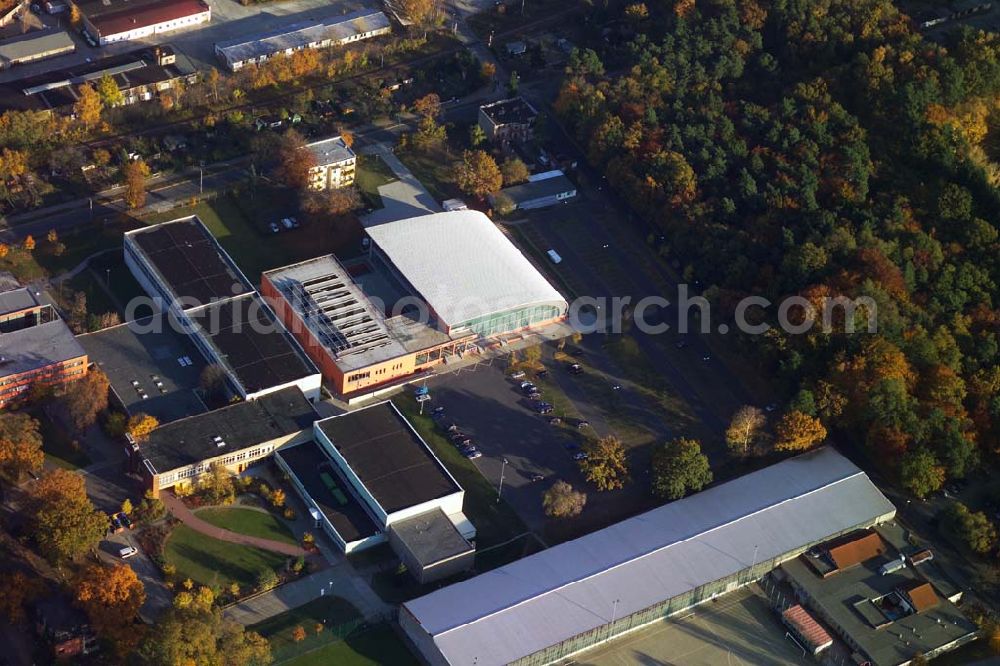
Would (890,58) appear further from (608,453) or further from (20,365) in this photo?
(20,365)

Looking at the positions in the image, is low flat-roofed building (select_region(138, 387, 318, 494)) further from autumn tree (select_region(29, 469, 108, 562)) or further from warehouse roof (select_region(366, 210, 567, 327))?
warehouse roof (select_region(366, 210, 567, 327))

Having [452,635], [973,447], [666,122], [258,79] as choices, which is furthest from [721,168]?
[452,635]

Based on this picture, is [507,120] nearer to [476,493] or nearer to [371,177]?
[371,177]

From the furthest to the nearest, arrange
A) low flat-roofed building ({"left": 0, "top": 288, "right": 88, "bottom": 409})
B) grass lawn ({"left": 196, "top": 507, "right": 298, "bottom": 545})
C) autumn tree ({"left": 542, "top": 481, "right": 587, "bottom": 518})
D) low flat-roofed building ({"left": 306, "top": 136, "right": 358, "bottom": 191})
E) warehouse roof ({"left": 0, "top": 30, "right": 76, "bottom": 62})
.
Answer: warehouse roof ({"left": 0, "top": 30, "right": 76, "bottom": 62}), low flat-roofed building ({"left": 306, "top": 136, "right": 358, "bottom": 191}), low flat-roofed building ({"left": 0, "top": 288, "right": 88, "bottom": 409}), autumn tree ({"left": 542, "top": 481, "right": 587, "bottom": 518}), grass lawn ({"left": 196, "top": 507, "right": 298, "bottom": 545})

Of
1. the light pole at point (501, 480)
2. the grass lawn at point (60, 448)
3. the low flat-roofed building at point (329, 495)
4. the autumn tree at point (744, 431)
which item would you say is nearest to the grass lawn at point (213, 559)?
the low flat-roofed building at point (329, 495)

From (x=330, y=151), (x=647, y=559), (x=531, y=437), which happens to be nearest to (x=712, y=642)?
(x=647, y=559)

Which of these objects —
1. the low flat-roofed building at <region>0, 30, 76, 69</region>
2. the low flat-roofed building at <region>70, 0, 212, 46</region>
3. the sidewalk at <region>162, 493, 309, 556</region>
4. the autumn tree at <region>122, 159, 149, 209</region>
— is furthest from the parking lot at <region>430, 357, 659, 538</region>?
the low flat-roofed building at <region>0, 30, 76, 69</region>
